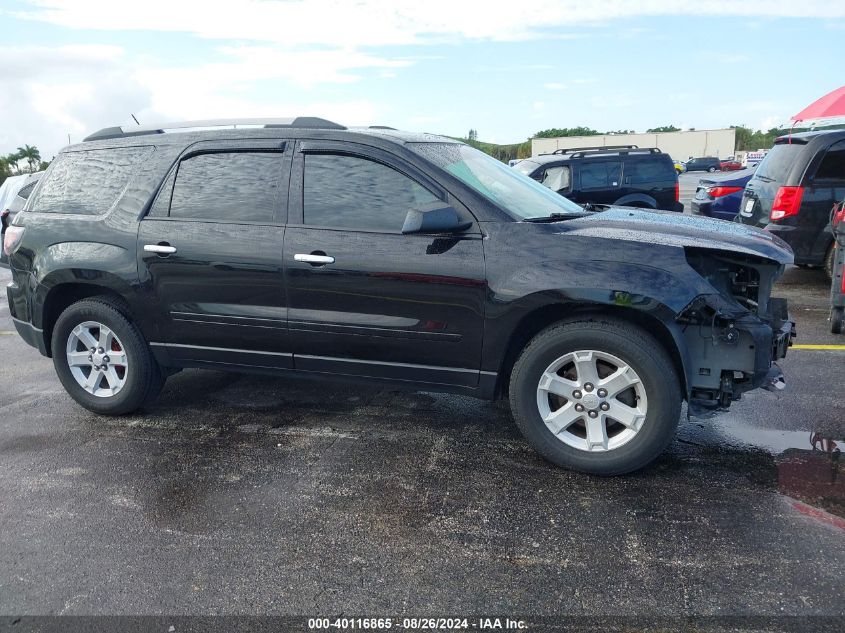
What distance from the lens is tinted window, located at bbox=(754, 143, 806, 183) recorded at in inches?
341

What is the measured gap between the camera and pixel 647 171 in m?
12.0

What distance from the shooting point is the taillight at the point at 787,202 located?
8.37m

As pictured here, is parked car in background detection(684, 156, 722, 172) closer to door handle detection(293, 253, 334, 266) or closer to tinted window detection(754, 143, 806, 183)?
tinted window detection(754, 143, 806, 183)

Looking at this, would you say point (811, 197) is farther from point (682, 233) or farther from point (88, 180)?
point (88, 180)

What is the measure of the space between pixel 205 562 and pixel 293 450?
4.00 feet

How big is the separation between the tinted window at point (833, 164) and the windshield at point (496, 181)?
5.16 m

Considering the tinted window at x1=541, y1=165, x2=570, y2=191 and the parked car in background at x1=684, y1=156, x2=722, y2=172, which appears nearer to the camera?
the tinted window at x1=541, y1=165, x2=570, y2=191

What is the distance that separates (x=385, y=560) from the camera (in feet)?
9.89

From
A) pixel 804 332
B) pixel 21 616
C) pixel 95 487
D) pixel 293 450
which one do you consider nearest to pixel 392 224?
pixel 293 450

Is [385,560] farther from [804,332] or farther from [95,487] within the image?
[804,332]

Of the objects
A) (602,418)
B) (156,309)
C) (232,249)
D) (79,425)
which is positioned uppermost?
(232,249)

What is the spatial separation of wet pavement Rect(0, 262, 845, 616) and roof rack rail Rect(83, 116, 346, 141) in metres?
1.89

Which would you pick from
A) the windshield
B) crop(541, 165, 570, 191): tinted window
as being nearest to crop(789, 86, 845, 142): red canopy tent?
crop(541, 165, 570, 191): tinted window

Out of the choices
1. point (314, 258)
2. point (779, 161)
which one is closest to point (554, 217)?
point (314, 258)
